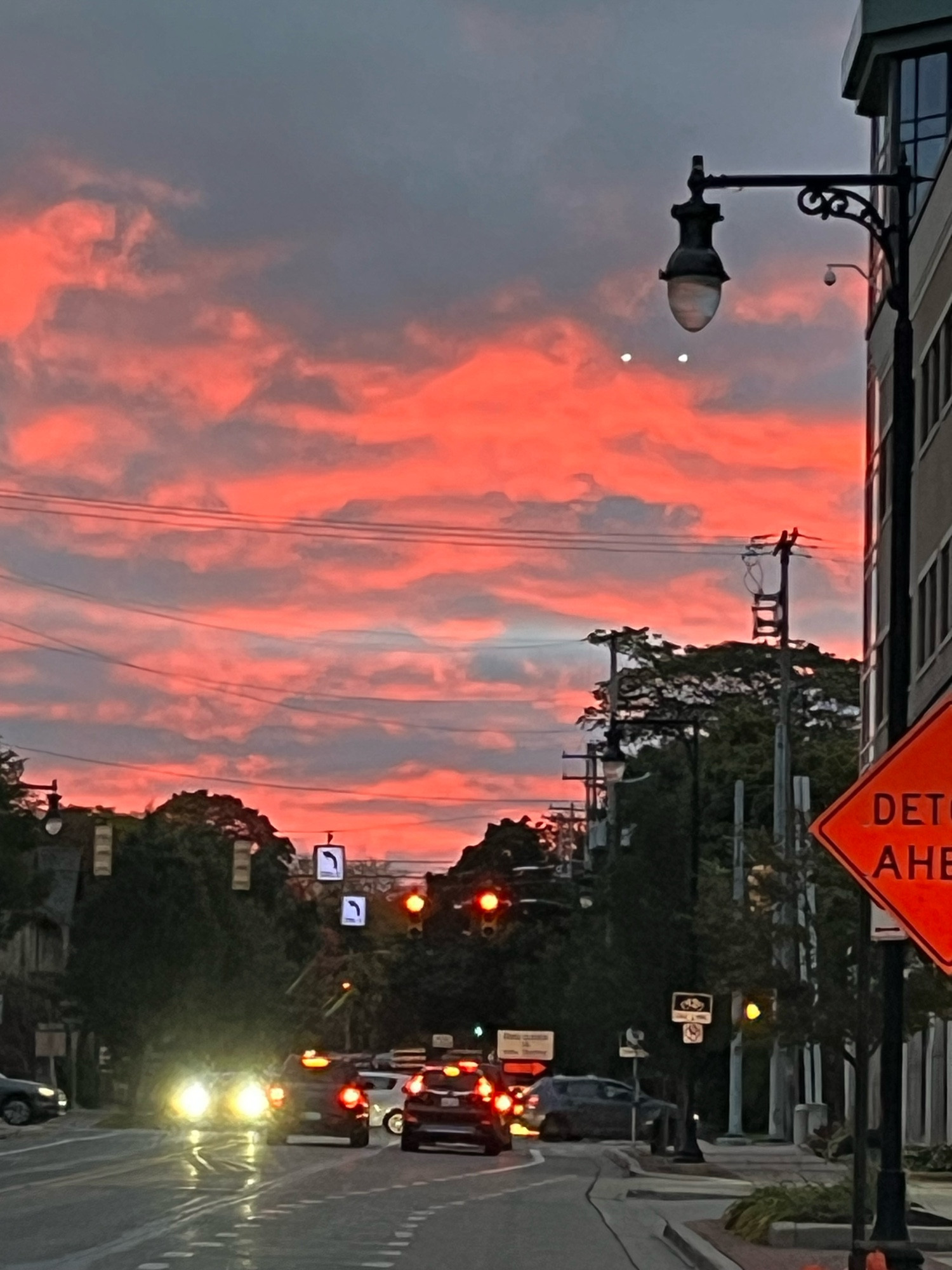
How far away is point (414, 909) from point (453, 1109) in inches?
477

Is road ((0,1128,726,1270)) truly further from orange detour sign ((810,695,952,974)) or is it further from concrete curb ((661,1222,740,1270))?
orange detour sign ((810,695,952,974))

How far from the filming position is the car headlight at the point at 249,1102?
5762cm

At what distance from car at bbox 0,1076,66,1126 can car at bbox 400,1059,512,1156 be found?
1618 centimetres

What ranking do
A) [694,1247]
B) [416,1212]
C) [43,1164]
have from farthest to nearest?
[43,1164] → [416,1212] → [694,1247]

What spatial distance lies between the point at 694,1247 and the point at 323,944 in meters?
100

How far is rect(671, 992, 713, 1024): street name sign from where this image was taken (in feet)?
137

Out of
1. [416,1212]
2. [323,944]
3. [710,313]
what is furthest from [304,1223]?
[323,944]

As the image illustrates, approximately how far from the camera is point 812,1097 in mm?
61156

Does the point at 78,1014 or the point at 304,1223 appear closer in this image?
the point at 304,1223

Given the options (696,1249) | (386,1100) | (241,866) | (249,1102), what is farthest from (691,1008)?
(696,1249)

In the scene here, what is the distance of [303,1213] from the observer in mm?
24406

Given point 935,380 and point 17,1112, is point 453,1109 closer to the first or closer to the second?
point 935,380

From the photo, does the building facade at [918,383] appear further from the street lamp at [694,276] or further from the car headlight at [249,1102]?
the street lamp at [694,276]

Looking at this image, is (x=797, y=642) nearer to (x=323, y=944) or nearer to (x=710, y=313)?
(x=323, y=944)
